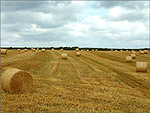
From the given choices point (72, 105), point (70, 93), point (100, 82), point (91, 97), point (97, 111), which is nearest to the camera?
point (97, 111)

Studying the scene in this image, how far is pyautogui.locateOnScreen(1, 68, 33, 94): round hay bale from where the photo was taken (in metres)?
10.1

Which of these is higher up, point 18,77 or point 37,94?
point 18,77

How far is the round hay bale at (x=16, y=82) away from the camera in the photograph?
33.3ft

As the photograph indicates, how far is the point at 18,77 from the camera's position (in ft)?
34.2

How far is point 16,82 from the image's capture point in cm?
1023

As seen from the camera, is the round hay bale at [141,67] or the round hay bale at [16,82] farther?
the round hay bale at [141,67]

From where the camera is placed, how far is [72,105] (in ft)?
26.8

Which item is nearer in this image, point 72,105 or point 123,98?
point 72,105

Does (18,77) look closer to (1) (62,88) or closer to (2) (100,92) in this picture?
(1) (62,88)

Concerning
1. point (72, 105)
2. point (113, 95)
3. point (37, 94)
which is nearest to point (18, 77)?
point (37, 94)

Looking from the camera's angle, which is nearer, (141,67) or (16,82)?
(16,82)

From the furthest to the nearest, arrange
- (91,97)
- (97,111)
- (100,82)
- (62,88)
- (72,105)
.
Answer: (100,82), (62,88), (91,97), (72,105), (97,111)

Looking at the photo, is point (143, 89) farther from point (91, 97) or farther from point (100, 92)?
point (91, 97)

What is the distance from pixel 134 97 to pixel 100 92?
1.52 meters
